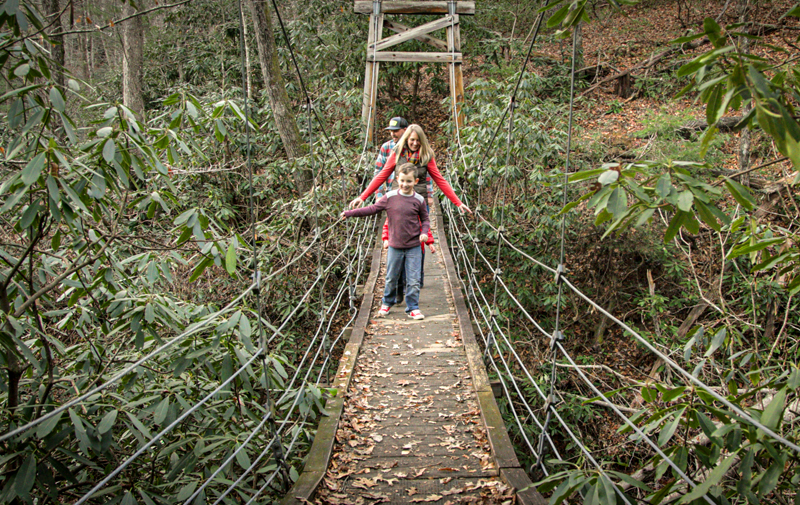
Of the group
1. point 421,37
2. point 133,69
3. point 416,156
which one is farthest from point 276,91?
point 416,156

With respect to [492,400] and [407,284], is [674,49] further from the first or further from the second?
[492,400]

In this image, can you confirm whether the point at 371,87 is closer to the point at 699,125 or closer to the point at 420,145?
the point at 420,145

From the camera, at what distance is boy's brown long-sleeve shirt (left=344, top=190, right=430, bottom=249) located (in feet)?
11.8

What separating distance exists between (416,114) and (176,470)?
9.78 meters

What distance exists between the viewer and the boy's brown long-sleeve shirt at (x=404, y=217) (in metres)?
3.59

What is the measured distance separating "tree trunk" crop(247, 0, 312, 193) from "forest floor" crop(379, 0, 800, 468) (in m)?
2.92

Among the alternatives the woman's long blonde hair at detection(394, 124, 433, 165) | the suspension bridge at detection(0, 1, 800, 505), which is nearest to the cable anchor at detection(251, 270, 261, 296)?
the suspension bridge at detection(0, 1, 800, 505)

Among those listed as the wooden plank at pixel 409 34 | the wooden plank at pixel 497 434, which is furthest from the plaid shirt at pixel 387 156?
the wooden plank at pixel 409 34

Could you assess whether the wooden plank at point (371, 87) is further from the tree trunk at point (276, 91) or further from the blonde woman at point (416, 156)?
the blonde woman at point (416, 156)

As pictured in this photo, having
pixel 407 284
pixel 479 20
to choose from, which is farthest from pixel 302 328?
pixel 479 20

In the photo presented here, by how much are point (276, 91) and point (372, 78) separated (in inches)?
78.2

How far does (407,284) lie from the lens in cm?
375

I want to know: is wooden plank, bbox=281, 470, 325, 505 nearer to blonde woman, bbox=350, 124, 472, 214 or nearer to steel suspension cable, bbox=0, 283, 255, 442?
steel suspension cable, bbox=0, 283, 255, 442

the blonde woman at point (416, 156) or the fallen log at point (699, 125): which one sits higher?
the fallen log at point (699, 125)
